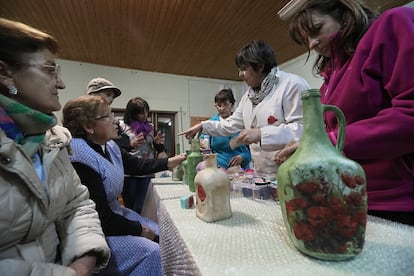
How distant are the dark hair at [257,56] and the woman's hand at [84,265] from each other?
3.63 ft

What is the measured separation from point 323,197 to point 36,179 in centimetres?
65

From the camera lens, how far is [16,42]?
629 mm

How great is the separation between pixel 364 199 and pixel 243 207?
426 millimetres

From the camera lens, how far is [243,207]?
2.43 ft

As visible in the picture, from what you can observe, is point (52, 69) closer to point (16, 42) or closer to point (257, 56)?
point (16, 42)

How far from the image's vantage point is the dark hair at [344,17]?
598mm

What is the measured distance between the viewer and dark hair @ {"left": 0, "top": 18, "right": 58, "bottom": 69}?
0.61 m

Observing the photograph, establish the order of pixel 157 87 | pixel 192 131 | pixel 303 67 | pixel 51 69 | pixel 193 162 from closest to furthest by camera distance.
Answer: pixel 51 69 → pixel 193 162 → pixel 192 131 → pixel 303 67 → pixel 157 87

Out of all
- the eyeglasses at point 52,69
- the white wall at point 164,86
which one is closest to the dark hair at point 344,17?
the eyeglasses at point 52,69

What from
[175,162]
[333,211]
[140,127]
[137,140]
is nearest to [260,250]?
[333,211]

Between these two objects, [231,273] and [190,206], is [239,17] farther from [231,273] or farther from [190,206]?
[231,273]

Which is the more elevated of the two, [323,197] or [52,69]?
[52,69]

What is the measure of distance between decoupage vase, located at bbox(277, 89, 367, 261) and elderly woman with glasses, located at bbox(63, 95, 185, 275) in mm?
715

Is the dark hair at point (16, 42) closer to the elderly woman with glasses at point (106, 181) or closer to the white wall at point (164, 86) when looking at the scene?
the elderly woman with glasses at point (106, 181)
